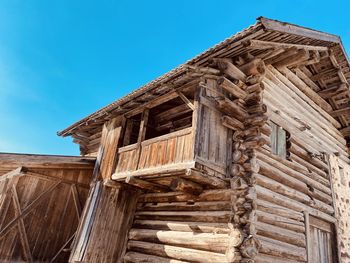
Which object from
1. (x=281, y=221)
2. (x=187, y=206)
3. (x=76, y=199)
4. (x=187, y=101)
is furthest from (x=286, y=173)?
(x=76, y=199)

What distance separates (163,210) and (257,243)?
10.2 feet

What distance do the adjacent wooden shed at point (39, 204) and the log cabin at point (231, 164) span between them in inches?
41.4

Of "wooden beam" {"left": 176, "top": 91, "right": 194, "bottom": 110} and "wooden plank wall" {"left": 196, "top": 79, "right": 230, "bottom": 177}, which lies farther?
"wooden beam" {"left": 176, "top": 91, "right": 194, "bottom": 110}

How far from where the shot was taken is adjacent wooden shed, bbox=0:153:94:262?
323 inches

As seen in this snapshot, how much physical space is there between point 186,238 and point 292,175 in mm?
3330

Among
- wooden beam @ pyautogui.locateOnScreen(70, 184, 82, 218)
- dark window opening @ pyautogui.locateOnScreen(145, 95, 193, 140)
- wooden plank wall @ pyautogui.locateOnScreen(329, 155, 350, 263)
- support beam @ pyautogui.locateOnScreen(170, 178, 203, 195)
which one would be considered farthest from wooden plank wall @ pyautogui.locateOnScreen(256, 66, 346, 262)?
wooden beam @ pyautogui.locateOnScreen(70, 184, 82, 218)

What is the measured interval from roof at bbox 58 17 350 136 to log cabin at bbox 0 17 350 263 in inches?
1.2

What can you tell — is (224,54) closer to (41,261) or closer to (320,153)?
(320,153)

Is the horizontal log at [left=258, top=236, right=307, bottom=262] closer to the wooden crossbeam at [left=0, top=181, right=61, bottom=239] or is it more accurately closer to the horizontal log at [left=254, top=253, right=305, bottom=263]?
the horizontal log at [left=254, top=253, right=305, bottom=263]

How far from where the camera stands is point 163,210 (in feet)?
26.7

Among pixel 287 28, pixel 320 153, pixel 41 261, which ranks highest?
pixel 287 28

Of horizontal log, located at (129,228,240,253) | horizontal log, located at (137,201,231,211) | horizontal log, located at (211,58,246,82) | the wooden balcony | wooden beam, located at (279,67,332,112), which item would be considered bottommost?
horizontal log, located at (129,228,240,253)

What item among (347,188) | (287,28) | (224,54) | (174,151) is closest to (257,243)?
(174,151)

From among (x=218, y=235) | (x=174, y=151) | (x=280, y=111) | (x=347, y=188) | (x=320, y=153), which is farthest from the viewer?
(x=347, y=188)
